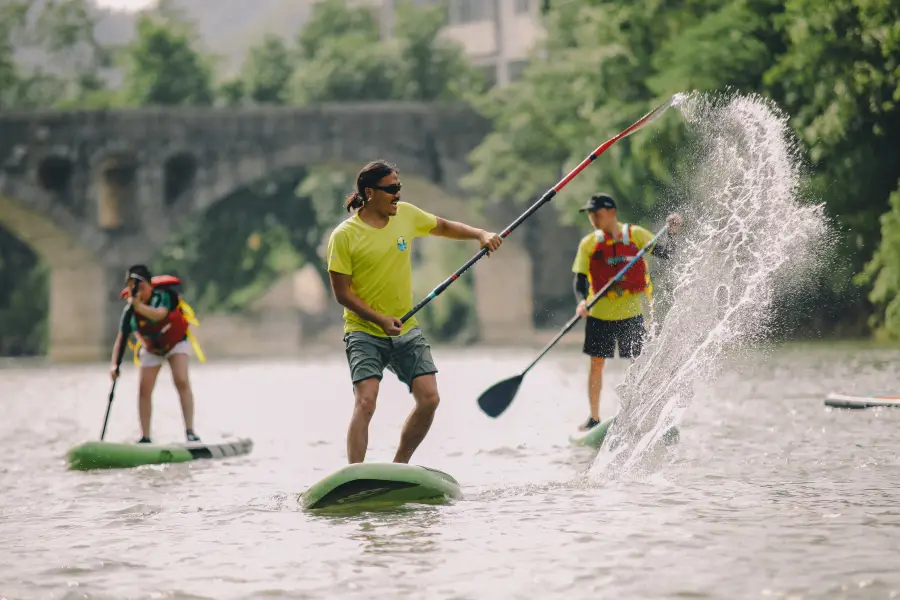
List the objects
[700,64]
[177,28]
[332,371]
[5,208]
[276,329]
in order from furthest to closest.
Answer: [276,329]
[177,28]
[5,208]
[332,371]
[700,64]

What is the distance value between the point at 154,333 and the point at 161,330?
0.05m

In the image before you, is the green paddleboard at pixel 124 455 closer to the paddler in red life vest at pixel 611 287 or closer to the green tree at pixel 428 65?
the paddler in red life vest at pixel 611 287

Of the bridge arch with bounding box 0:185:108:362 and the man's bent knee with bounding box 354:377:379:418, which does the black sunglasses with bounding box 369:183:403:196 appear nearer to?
the man's bent knee with bounding box 354:377:379:418

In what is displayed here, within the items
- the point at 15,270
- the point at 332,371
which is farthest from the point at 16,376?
the point at 15,270

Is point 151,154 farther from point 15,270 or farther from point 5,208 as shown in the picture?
point 15,270

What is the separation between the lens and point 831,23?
27.1 metres

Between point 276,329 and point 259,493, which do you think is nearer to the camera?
point 259,493

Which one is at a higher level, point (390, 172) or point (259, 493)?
point (390, 172)

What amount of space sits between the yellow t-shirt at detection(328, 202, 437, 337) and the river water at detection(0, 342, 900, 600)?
97 centimetres

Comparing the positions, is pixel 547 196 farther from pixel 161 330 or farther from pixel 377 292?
pixel 161 330

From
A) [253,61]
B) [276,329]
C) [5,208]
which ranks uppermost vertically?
[253,61]

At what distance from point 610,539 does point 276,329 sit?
209ft

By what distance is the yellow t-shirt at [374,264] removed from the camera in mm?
9023

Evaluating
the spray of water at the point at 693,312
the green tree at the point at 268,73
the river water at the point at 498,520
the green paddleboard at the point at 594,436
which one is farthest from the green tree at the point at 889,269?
the green tree at the point at 268,73
